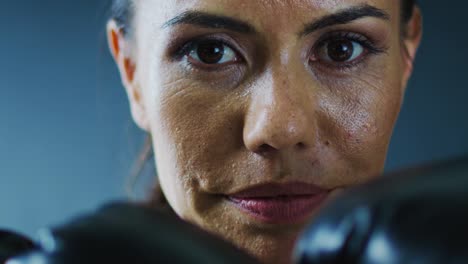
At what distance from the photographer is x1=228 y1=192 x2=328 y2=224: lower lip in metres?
0.87

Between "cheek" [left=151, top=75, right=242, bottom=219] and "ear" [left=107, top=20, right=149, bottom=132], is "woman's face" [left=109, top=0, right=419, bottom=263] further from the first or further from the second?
"ear" [left=107, top=20, right=149, bottom=132]

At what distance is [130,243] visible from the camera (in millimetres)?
507

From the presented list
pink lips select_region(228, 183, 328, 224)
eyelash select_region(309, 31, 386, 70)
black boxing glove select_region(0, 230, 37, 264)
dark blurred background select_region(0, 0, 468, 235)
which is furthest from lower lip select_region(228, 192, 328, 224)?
dark blurred background select_region(0, 0, 468, 235)

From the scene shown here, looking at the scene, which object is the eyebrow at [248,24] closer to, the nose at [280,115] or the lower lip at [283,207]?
the nose at [280,115]

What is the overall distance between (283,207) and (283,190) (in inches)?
1.1

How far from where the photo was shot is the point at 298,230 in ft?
2.94

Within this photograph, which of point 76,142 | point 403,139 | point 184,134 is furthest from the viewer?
point 76,142

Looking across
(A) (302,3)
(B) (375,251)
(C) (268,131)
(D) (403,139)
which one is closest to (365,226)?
(B) (375,251)

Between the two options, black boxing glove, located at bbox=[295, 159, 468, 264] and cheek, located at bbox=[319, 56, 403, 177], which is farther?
cheek, located at bbox=[319, 56, 403, 177]

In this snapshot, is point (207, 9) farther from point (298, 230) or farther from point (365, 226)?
point (365, 226)

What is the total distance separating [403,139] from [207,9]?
185cm

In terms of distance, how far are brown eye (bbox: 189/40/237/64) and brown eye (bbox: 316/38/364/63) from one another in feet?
0.43

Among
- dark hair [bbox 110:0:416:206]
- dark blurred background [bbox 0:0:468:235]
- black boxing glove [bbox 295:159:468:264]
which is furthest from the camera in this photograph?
dark blurred background [bbox 0:0:468:235]

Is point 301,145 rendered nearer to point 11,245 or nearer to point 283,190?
point 283,190
